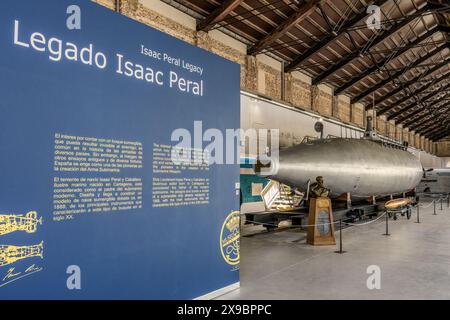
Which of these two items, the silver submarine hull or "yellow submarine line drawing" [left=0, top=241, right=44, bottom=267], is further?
the silver submarine hull

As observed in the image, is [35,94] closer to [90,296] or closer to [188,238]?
[90,296]

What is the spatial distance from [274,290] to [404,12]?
47.1 feet

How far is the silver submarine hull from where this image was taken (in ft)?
25.8

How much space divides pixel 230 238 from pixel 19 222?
2712 mm

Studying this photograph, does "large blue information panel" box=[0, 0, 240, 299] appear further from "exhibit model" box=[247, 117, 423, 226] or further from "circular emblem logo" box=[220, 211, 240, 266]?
"exhibit model" box=[247, 117, 423, 226]

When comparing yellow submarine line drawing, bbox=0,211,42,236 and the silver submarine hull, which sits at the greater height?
the silver submarine hull

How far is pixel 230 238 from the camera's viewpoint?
4.79 metres

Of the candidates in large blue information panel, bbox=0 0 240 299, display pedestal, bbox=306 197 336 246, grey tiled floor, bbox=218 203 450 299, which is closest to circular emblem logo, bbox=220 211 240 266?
large blue information panel, bbox=0 0 240 299

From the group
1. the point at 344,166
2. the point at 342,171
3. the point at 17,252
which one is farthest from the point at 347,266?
the point at 17,252

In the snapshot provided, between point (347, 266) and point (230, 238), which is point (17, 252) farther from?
point (347, 266)

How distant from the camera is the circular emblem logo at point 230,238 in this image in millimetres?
4664

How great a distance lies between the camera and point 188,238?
4148 mm

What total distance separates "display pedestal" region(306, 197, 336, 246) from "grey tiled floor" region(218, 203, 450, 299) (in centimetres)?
31
